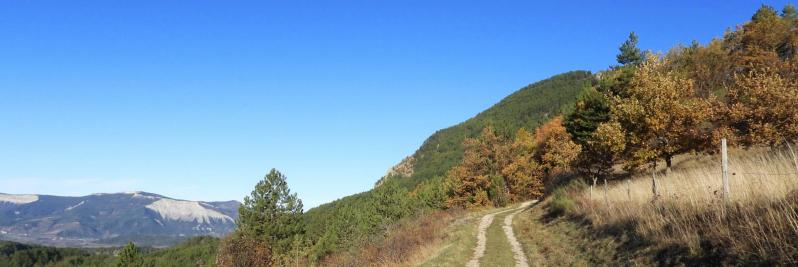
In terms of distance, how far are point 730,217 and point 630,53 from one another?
8697 cm

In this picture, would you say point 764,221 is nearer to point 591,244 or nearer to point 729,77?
point 591,244

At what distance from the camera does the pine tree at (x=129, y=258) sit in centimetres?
9188

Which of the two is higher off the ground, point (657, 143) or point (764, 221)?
point (657, 143)

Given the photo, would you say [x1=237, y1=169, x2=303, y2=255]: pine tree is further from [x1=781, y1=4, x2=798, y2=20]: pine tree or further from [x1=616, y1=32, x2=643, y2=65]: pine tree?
[x1=781, y1=4, x2=798, y2=20]: pine tree

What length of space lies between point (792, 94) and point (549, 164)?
38484 millimetres

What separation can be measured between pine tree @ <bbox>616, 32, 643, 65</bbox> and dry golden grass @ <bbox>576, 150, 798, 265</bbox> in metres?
79.5

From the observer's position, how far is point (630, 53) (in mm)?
88438

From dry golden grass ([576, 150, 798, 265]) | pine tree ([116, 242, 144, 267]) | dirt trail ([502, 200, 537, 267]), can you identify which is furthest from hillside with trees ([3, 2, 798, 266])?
pine tree ([116, 242, 144, 267])

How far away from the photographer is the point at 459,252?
23.3 metres

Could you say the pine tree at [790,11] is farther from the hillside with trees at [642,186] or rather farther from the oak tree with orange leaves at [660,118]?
the oak tree with orange leaves at [660,118]

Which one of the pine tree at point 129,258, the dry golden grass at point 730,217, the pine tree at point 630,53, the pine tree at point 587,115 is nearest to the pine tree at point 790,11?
the pine tree at point 630,53

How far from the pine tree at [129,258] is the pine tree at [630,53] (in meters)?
102

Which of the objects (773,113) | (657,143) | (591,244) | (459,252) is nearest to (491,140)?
(657,143)

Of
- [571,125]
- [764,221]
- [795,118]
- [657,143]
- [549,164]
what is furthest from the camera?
[549,164]
